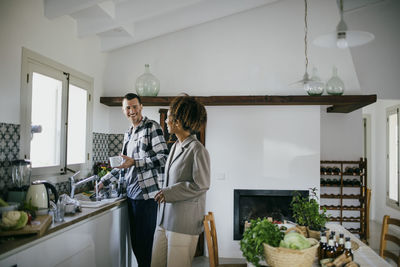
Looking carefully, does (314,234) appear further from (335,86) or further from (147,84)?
(147,84)

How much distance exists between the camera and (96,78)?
12.8ft

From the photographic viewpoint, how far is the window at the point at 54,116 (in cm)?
249

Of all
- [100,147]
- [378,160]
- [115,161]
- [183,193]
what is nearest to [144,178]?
[115,161]

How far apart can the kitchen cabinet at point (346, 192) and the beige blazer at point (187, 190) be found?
3.43m

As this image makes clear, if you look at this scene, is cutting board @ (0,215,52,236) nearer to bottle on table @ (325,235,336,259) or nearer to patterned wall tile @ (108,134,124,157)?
bottle on table @ (325,235,336,259)

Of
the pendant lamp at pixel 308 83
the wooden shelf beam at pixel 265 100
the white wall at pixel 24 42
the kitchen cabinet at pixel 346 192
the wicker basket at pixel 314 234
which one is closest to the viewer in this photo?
the wicker basket at pixel 314 234

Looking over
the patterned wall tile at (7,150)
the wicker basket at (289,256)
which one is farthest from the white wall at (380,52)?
the patterned wall tile at (7,150)

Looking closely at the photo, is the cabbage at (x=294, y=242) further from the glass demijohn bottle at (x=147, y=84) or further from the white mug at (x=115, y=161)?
the glass demijohn bottle at (x=147, y=84)

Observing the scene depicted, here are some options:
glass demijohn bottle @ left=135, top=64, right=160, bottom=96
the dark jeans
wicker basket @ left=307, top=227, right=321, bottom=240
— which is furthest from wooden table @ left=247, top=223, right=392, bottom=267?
glass demijohn bottle @ left=135, top=64, right=160, bottom=96

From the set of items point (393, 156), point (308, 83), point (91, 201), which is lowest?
point (91, 201)

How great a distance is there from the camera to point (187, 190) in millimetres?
1879

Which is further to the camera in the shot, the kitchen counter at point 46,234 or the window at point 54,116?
the window at point 54,116

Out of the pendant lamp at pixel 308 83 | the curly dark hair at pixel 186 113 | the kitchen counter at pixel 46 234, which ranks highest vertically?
the pendant lamp at pixel 308 83

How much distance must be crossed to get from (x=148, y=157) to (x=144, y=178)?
18 cm
